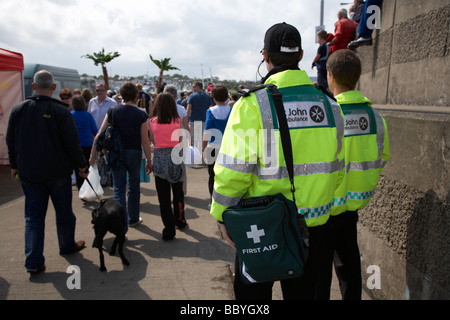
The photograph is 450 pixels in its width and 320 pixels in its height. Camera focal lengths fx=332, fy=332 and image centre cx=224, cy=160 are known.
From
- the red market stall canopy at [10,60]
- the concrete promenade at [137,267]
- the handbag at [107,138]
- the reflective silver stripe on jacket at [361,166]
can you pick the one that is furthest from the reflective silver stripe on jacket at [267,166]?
the red market stall canopy at [10,60]

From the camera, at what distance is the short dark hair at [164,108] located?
A: 440cm

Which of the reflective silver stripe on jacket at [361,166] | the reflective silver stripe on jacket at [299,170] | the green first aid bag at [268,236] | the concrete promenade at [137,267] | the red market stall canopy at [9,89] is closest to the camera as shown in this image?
the green first aid bag at [268,236]

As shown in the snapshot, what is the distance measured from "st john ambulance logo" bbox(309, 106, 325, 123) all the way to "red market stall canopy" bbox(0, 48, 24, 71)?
7.75 metres

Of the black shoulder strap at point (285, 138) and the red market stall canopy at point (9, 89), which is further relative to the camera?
the red market stall canopy at point (9, 89)

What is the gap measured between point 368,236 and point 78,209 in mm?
4575

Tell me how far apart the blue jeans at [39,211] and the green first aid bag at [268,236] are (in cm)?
274

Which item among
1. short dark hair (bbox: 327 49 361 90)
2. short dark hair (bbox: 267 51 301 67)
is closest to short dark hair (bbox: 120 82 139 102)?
short dark hair (bbox: 327 49 361 90)

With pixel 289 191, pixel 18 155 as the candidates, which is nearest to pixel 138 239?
pixel 18 155

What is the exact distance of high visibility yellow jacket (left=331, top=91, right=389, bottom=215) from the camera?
2.46 meters

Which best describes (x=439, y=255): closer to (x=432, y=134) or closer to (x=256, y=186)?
(x=432, y=134)

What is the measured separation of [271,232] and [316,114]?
2.28 ft

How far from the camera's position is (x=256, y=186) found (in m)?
1.85

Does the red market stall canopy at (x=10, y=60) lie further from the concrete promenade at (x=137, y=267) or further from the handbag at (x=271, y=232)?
the handbag at (x=271, y=232)

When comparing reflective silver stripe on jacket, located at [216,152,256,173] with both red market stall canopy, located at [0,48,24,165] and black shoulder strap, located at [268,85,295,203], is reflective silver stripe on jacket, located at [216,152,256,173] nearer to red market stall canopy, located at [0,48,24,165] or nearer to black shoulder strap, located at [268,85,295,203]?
black shoulder strap, located at [268,85,295,203]
